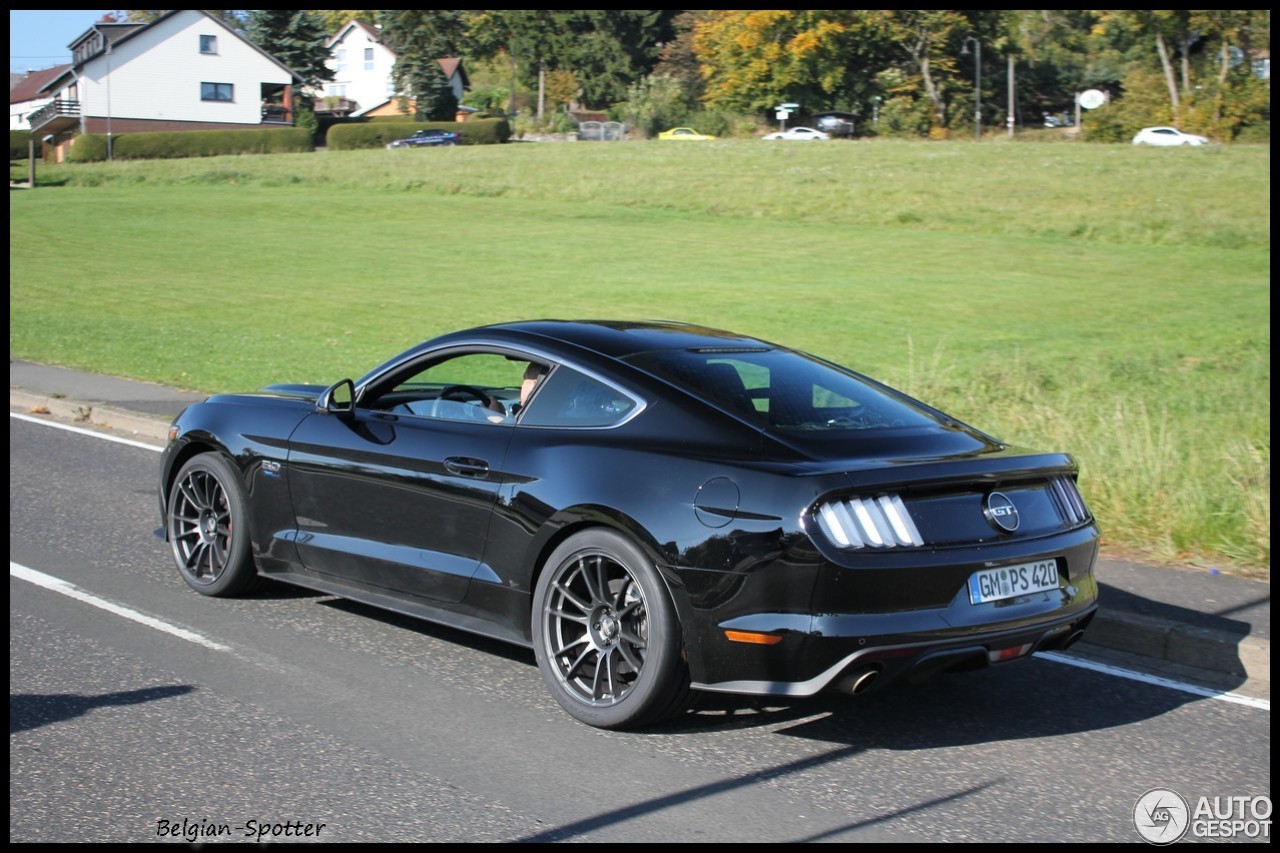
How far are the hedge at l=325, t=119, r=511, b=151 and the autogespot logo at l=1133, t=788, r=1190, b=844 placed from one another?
79.9 m

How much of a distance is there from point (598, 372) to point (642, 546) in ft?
2.86

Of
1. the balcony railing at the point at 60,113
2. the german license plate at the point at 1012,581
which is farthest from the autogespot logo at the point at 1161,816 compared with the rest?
the balcony railing at the point at 60,113

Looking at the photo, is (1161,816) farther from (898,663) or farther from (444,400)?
(444,400)

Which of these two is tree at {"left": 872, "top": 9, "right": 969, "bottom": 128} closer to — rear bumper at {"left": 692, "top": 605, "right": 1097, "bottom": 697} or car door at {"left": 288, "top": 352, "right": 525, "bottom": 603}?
car door at {"left": 288, "top": 352, "right": 525, "bottom": 603}

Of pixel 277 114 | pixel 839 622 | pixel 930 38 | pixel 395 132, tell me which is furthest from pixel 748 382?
pixel 277 114

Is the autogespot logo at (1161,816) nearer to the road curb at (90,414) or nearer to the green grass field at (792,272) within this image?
the green grass field at (792,272)

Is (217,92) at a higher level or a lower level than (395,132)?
higher

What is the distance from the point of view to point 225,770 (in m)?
4.62

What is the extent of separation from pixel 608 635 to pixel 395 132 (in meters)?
79.7

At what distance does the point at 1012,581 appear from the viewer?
5004 millimetres

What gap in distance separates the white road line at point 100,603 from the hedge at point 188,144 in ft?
223

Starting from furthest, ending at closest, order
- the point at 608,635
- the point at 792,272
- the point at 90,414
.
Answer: the point at 792,272 < the point at 90,414 < the point at 608,635

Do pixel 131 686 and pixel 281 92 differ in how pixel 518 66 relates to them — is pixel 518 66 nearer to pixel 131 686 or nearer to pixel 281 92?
pixel 281 92

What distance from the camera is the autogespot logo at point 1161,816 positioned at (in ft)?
14.1
